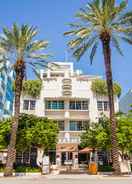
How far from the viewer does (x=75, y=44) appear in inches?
1314

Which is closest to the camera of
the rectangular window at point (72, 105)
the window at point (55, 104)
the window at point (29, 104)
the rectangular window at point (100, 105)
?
the window at point (29, 104)

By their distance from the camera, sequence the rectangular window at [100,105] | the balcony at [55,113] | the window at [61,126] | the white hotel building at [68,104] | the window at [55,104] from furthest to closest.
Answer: the rectangular window at [100,105] → the window at [55,104] → the balcony at [55,113] → the white hotel building at [68,104] → the window at [61,126]

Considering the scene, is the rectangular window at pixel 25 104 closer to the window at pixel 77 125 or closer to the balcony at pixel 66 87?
the balcony at pixel 66 87

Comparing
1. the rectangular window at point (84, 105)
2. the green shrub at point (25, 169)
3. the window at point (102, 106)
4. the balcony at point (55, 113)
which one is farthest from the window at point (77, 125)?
the green shrub at point (25, 169)

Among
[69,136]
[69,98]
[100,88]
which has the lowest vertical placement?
[69,136]

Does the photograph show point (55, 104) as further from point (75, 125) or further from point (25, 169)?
point (25, 169)

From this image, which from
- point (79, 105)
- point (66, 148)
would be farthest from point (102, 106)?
point (66, 148)

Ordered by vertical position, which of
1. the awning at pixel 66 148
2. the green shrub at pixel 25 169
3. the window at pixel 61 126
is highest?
the window at pixel 61 126

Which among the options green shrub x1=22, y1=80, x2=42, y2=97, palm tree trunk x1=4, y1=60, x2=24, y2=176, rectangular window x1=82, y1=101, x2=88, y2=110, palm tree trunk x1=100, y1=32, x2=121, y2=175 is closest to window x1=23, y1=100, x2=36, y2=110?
green shrub x1=22, y1=80, x2=42, y2=97

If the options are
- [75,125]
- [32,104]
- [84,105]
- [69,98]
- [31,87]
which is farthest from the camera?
[84,105]

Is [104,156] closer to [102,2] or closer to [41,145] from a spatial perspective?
[41,145]

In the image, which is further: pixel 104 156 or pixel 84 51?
pixel 104 156

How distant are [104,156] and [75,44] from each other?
21614mm

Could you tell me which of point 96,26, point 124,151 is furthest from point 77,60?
point 124,151
